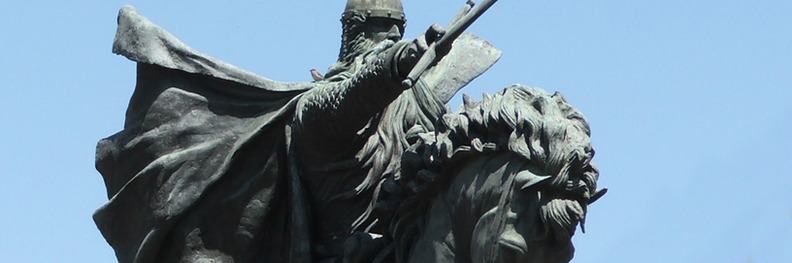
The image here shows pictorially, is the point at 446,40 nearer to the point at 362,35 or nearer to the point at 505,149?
the point at 505,149

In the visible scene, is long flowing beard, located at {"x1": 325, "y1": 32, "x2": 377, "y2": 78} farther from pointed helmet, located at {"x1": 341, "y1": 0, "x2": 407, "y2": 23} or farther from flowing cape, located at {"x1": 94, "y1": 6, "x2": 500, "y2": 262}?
flowing cape, located at {"x1": 94, "y1": 6, "x2": 500, "y2": 262}

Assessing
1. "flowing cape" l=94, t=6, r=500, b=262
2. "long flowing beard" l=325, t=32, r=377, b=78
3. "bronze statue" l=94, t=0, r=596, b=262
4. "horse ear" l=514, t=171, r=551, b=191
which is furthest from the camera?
"long flowing beard" l=325, t=32, r=377, b=78

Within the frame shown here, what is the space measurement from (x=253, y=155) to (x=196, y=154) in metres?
0.30

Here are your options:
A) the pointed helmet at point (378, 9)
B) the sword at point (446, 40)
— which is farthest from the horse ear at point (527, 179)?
the pointed helmet at point (378, 9)

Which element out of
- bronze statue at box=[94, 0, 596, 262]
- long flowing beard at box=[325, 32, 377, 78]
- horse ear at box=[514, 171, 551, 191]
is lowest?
horse ear at box=[514, 171, 551, 191]

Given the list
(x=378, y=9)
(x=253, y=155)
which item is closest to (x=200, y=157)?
(x=253, y=155)

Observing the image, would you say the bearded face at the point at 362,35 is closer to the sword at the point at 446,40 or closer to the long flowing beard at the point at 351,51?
the long flowing beard at the point at 351,51

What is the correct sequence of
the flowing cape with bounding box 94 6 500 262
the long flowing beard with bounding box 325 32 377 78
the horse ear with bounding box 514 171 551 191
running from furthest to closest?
the long flowing beard with bounding box 325 32 377 78 → the flowing cape with bounding box 94 6 500 262 → the horse ear with bounding box 514 171 551 191

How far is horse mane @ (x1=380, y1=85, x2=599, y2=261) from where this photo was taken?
19.0m

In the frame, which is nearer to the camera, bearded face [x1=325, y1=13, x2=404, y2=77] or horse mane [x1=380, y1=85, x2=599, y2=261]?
horse mane [x1=380, y1=85, x2=599, y2=261]

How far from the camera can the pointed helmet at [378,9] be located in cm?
2089

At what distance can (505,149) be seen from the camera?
19.2 metres

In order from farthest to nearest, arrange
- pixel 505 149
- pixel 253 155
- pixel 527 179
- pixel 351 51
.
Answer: pixel 351 51 < pixel 253 155 < pixel 505 149 < pixel 527 179

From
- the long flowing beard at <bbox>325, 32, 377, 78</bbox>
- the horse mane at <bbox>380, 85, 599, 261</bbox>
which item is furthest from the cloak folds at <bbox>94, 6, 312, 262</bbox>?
the horse mane at <bbox>380, 85, 599, 261</bbox>
